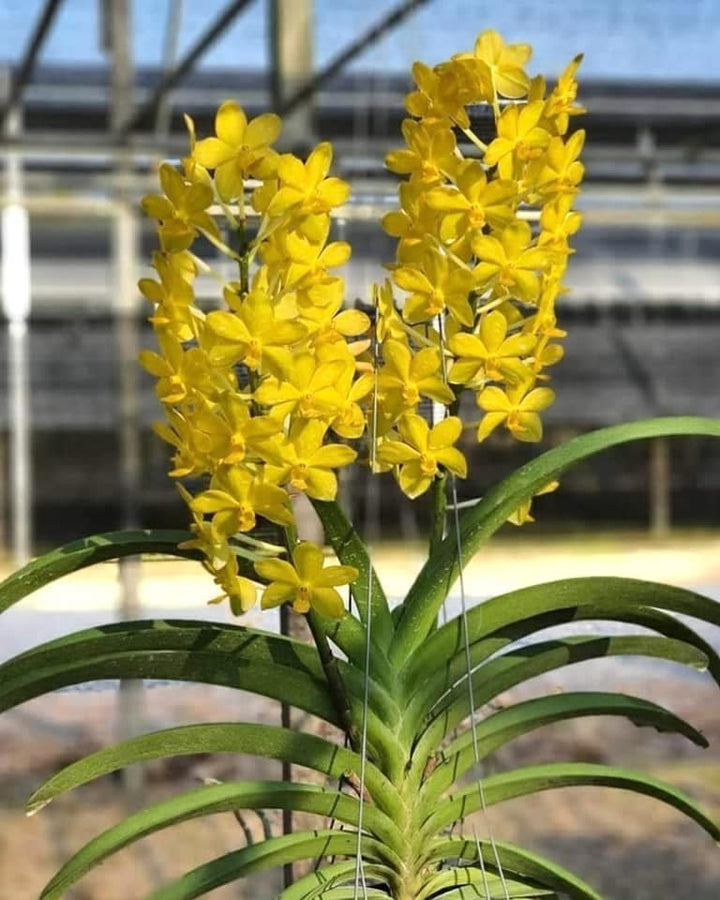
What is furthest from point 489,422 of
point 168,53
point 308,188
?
point 168,53

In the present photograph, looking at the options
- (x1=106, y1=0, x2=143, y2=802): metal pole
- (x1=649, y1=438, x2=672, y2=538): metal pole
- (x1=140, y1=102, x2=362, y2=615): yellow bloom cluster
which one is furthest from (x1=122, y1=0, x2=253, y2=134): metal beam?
(x1=140, y1=102, x2=362, y2=615): yellow bloom cluster

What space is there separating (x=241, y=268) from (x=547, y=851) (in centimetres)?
110

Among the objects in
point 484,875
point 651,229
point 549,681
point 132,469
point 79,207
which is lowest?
point 484,875

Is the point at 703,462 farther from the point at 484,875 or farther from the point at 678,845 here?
the point at 484,875

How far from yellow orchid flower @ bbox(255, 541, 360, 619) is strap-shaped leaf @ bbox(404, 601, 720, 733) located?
7 centimetres

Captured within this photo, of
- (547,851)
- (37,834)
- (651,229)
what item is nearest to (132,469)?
(37,834)

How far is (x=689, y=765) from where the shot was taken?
4.97 ft

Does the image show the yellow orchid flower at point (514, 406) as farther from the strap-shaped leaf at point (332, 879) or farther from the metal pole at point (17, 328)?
the metal pole at point (17, 328)

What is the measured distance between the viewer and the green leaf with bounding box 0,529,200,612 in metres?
0.43

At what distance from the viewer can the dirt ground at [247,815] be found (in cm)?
121

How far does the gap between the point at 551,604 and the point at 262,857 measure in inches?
5.9

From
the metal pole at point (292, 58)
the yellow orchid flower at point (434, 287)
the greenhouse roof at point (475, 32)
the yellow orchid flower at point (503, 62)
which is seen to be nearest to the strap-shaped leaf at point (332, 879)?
the yellow orchid flower at point (434, 287)

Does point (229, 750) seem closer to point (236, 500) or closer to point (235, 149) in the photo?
point (236, 500)

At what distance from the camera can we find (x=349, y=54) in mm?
1841
